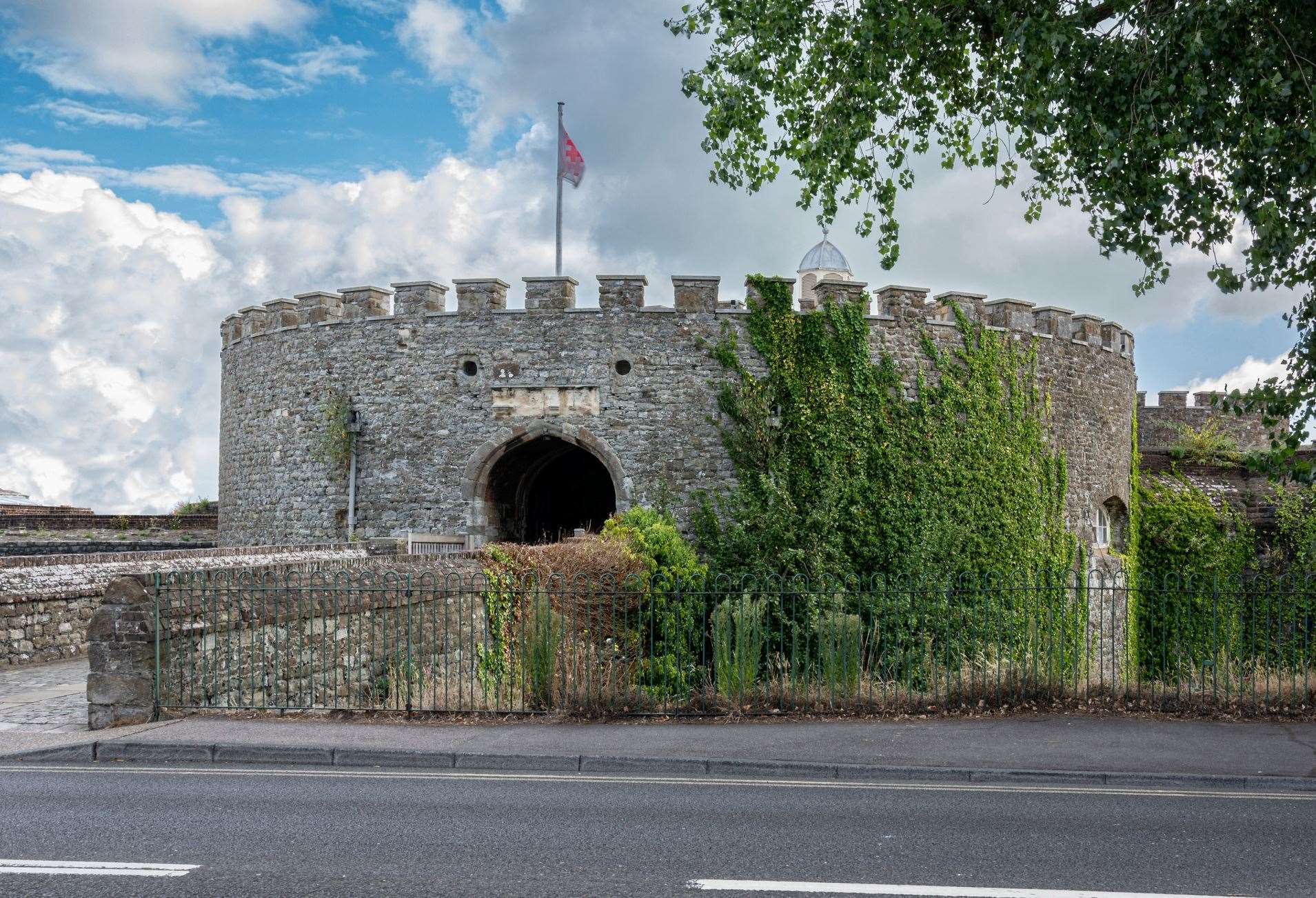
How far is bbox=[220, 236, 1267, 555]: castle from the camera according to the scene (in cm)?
2011

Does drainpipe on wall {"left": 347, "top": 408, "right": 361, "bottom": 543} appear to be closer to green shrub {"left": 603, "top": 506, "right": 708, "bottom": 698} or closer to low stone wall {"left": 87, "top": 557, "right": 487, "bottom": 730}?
green shrub {"left": 603, "top": 506, "right": 708, "bottom": 698}

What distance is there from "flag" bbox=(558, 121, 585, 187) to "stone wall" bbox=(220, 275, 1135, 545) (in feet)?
14.9

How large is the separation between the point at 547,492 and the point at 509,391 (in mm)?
5565

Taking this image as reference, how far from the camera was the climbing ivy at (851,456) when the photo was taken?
19422 millimetres

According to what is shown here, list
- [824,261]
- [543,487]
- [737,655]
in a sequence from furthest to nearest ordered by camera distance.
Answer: [824,261] → [543,487] → [737,655]

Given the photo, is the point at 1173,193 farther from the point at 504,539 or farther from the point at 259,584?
the point at 504,539

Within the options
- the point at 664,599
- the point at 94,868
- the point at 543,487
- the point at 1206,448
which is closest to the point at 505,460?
the point at 543,487

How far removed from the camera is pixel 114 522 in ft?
97.1

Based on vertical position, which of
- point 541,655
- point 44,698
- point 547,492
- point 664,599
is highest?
point 547,492

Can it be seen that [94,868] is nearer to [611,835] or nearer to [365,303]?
[611,835]

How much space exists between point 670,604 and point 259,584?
590 centimetres

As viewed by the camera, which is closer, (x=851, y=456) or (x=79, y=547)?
(x=851, y=456)

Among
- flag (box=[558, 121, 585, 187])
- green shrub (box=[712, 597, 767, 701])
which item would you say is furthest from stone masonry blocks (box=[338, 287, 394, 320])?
green shrub (box=[712, 597, 767, 701])

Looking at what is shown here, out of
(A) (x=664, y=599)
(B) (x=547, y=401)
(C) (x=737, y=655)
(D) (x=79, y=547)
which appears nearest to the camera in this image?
(C) (x=737, y=655)
